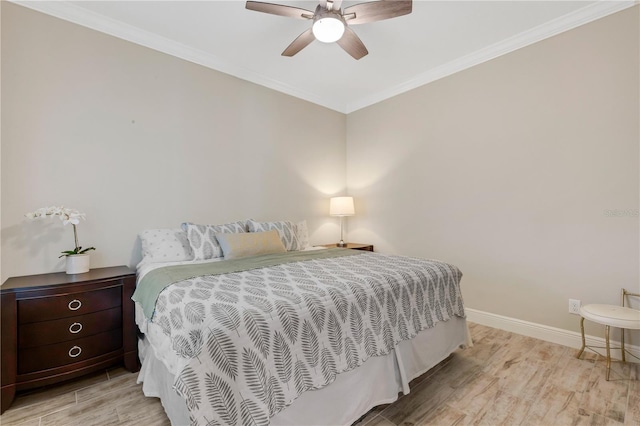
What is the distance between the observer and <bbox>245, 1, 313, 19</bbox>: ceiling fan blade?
1.98 m

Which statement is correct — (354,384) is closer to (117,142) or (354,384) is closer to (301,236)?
(301,236)

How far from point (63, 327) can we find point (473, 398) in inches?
106

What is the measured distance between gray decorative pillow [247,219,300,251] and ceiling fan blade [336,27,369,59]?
5.93 feet

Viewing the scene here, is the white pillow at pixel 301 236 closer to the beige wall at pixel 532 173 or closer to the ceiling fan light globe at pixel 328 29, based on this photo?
the beige wall at pixel 532 173

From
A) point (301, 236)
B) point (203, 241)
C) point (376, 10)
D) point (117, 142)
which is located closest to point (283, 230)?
point (301, 236)

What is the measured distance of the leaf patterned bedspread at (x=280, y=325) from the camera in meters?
1.12

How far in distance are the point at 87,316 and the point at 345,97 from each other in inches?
152

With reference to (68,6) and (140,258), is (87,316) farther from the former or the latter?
(68,6)

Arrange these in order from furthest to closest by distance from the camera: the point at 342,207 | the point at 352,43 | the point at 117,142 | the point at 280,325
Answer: the point at 342,207
the point at 117,142
the point at 352,43
the point at 280,325

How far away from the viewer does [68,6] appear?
2322 millimetres

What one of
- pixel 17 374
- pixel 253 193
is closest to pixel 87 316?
pixel 17 374

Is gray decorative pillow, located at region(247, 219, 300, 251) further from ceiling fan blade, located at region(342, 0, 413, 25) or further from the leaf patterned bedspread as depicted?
ceiling fan blade, located at region(342, 0, 413, 25)

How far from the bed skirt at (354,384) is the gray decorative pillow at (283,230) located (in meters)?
1.35

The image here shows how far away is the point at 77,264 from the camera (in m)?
2.17
